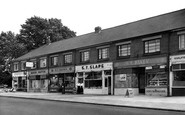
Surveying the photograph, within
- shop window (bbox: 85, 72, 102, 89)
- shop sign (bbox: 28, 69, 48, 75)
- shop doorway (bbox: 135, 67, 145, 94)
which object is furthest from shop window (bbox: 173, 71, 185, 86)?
shop sign (bbox: 28, 69, 48, 75)

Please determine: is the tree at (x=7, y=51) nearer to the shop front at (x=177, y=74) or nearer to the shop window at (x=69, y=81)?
the shop window at (x=69, y=81)

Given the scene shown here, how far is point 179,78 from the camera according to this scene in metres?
23.5

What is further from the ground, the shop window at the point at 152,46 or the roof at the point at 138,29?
the roof at the point at 138,29

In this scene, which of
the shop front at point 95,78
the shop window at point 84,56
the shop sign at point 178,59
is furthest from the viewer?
the shop window at point 84,56

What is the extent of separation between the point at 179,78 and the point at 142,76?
5.16 meters

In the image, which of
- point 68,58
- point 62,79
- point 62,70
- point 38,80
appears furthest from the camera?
point 38,80

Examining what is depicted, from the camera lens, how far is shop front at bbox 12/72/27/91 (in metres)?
46.9

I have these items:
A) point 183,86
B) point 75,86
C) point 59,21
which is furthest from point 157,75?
point 59,21

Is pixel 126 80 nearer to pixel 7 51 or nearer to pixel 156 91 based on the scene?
pixel 156 91

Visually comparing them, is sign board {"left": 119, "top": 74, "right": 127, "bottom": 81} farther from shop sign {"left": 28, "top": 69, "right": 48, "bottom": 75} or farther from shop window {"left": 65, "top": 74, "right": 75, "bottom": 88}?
shop sign {"left": 28, "top": 69, "right": 48, "bottom": 75}

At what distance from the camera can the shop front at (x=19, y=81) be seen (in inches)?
1845

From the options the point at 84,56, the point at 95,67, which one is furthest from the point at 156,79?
the point at 84,56

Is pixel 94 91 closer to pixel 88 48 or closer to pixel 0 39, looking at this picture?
pixel 88 48

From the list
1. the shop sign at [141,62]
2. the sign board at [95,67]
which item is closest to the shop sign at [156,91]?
the shop sign at [141,62]
